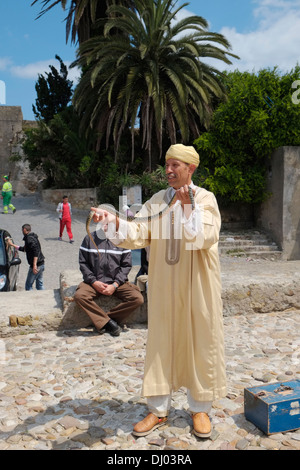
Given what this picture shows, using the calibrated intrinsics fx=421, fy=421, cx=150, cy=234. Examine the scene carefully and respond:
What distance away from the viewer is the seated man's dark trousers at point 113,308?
16.0 feet

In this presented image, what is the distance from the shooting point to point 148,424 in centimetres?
285

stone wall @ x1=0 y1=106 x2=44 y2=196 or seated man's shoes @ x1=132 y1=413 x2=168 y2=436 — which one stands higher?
stone wall @ x1=0 y1=106 x2=44 y2=196

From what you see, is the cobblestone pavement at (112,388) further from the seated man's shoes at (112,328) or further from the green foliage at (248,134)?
the green foliage at (248,134)

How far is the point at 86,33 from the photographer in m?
19.3

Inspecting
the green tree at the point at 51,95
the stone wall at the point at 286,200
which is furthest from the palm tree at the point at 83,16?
the stone wall at the point at 286,200

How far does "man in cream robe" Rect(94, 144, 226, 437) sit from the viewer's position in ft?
9.29

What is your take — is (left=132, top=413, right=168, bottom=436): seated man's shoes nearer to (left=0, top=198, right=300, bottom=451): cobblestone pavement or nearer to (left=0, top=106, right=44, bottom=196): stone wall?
(left=0, top=198, right=300, bottom=451): cobblestone pavement

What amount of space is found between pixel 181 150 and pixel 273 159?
42.5 feet

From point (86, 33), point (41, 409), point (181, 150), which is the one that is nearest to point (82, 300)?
point (41, 409)

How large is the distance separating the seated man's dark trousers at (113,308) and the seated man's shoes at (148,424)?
6.65 feet

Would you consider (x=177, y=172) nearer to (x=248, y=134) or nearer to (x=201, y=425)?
(x=201, y=425)

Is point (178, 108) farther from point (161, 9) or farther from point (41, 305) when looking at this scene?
point (41, 305)

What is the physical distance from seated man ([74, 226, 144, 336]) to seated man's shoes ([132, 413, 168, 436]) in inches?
78.1

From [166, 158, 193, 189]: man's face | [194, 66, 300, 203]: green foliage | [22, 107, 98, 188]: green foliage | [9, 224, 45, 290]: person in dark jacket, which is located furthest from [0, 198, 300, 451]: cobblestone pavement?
[22, 107, 98, 188]: green foliage
